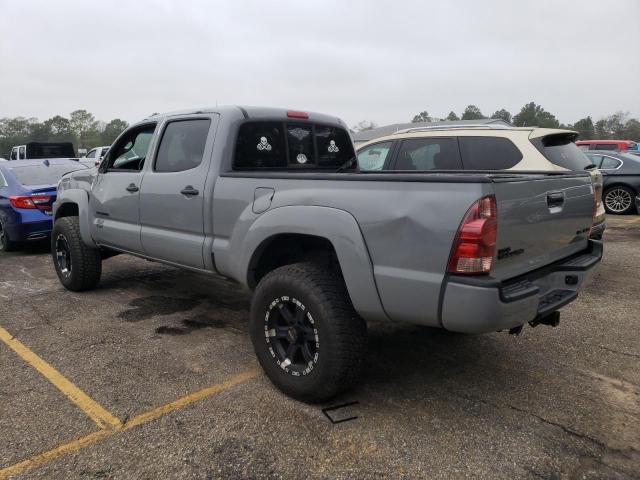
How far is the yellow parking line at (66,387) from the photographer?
9.40 ft

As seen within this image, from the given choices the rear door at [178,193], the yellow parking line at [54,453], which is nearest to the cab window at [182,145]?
the rear door at [178,193]

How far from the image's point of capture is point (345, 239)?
273cm

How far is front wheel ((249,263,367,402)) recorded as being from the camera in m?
2.78

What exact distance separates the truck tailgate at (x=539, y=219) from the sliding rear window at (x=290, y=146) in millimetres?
1926

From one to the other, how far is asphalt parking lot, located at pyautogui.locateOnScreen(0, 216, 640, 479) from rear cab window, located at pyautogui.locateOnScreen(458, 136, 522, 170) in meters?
1.79

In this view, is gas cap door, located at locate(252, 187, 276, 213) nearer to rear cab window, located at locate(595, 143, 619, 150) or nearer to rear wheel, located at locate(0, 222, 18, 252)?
rear wheel, located at locate(0, 222, 18, 252)

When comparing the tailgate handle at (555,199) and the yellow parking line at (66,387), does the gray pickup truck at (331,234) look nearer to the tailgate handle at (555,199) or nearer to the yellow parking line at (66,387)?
the tailgate handle at (555,199)

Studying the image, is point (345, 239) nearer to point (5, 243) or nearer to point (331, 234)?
point (331, 234)

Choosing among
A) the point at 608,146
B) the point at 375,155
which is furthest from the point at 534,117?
the point at 375,155

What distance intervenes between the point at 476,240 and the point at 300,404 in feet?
4.88

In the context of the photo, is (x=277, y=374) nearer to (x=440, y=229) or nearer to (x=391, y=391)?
(x=391, y=391)

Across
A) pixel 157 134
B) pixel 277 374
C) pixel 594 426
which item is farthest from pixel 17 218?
pixel 594 426

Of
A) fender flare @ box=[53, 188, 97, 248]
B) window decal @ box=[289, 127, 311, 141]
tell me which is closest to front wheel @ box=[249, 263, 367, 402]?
window decal @ box=[289, 127, 311, 141]

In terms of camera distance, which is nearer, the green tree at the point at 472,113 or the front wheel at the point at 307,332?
the front wheel at the point at 307,332
